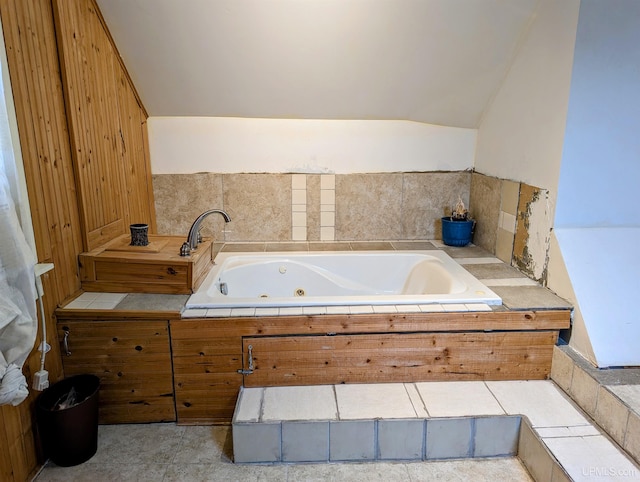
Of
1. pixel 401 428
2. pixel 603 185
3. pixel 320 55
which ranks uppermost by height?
pixel 320 55

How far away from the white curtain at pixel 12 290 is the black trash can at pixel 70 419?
291 millimetres

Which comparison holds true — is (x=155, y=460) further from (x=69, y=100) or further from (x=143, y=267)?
(x=69, y=100)

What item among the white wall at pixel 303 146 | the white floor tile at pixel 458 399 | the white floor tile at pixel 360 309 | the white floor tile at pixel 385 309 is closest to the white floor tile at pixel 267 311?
the white floor tile at pixel 360 309

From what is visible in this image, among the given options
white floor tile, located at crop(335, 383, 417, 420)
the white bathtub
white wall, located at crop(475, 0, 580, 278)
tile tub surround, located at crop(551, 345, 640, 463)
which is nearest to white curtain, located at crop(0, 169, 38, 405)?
the white bathtub

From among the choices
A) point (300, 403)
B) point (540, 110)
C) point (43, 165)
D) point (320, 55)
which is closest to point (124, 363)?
point (300, 403)

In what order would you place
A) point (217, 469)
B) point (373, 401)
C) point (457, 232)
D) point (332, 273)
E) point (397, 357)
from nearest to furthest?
point (217, 469)
point (373, 401)
point (397, 357)
point (332, 273)
point (457, 232)

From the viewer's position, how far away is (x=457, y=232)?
9.63 feet

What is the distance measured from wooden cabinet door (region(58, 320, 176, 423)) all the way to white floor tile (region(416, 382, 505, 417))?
110 cm

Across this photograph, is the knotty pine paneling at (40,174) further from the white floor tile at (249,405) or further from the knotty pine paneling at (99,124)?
the white floor tile at (249,405)

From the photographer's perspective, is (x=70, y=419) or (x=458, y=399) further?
(x=458, y=399)

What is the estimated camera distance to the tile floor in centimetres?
175

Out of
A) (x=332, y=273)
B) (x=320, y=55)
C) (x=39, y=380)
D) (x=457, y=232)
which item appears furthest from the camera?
(x=457, y=232)

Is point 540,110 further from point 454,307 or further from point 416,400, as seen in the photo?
point 416,400

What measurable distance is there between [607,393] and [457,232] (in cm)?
141
